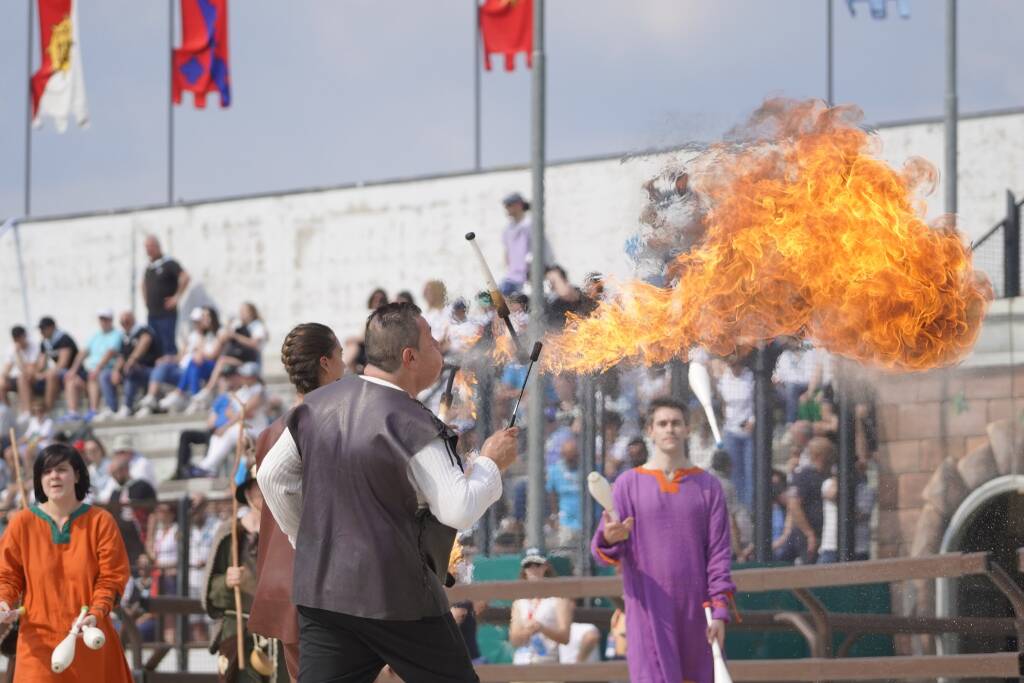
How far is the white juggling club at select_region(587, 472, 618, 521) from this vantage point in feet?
26.7

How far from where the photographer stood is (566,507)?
448 inches

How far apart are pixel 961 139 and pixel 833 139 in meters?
8.27

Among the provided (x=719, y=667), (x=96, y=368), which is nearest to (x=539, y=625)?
(x=719, y=667)

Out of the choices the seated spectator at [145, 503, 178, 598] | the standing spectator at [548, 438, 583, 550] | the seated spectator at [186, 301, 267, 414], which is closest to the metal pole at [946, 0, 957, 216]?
the standing spectator at [548, 438, 583, 550]

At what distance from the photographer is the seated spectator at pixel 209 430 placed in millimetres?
18781

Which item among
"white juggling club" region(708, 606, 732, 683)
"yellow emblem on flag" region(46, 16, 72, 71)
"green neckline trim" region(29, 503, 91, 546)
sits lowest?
"white juggling club" region(708, 606, 732, 683)

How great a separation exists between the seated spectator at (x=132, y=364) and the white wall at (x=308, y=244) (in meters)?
1.82

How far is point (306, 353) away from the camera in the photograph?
7.26 m

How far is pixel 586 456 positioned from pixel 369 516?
561 centimetres

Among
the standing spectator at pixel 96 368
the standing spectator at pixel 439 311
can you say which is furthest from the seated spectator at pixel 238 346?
the standing spectator at pixel 439 311

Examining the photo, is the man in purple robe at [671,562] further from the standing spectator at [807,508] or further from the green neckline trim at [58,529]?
the green neckline trim at [58,529]

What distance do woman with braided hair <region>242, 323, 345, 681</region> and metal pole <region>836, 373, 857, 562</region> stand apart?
4152mm

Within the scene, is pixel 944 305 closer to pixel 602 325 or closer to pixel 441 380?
pixel 602 325

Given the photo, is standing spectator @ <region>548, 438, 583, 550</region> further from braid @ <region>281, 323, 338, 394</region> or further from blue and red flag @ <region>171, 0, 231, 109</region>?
blue and red flag @ <region>171, 0, 231, 109</region>
